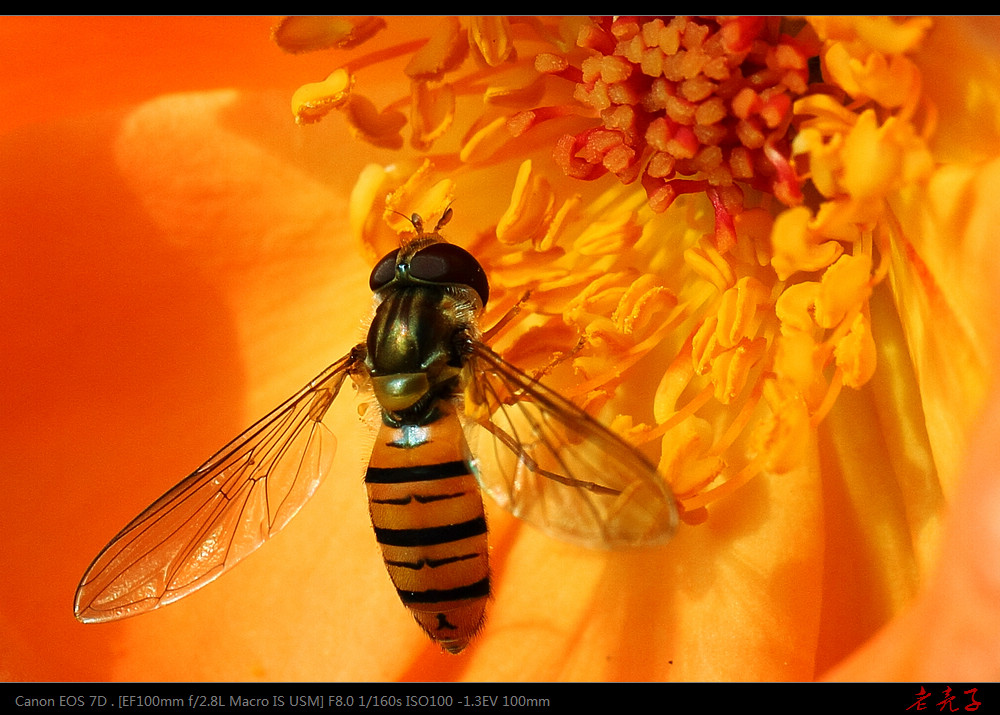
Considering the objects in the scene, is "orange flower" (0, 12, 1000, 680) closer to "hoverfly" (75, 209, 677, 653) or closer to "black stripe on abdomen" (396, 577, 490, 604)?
"hoverfly" (75, 209, 677, 653)

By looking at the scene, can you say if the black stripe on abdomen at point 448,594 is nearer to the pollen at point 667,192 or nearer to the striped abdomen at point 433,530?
the striped abdomen at point 433,530

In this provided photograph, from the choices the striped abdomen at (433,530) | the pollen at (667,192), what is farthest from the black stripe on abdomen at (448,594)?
the pollen at (667,192)

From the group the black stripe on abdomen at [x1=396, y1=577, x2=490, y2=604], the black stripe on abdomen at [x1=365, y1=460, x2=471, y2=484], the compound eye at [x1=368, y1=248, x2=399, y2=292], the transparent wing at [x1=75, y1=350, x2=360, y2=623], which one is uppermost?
the compound eye at [x1=368, y1=248, x2=399, y2=292]

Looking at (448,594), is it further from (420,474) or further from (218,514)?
(218,514)

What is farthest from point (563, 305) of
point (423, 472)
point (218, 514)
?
point (218, 514)

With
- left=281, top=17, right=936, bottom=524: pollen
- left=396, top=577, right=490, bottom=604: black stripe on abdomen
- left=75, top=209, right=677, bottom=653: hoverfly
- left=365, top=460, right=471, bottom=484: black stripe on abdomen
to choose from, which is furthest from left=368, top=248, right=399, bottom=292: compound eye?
left=396, top=577, right=490, bottom=604: black stripe on abdomen

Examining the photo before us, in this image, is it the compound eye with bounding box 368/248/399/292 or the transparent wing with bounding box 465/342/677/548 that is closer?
the transparent wing with bounding box 465/342/677/548

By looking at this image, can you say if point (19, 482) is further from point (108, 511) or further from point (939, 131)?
point (939, 131)
